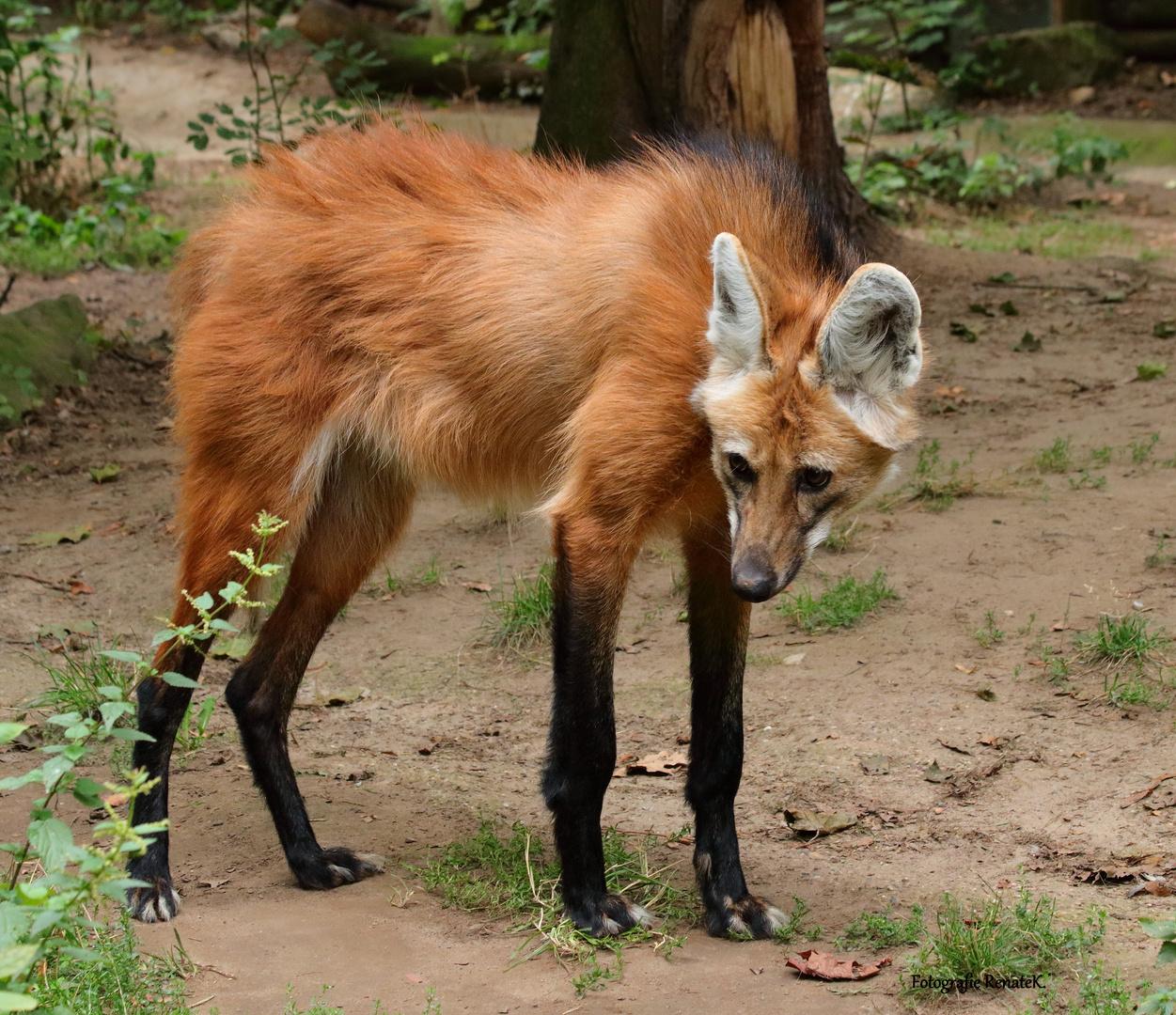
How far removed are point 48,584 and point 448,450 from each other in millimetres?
2033

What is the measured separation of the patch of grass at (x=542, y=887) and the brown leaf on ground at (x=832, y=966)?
0.98 ft

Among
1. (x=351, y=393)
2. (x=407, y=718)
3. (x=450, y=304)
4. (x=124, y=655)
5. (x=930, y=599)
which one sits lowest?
(x=407, y=718)

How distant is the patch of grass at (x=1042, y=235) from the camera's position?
803cm

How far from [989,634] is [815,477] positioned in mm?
1650

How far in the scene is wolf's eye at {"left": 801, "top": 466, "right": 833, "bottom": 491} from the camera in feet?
7.94

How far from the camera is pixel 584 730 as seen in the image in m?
2.66

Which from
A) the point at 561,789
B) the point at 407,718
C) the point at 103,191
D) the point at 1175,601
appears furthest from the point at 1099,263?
the point at 103,191

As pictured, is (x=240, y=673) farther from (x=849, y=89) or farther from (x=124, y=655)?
(x=849, y=89)

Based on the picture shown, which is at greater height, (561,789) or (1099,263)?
(1099,263)

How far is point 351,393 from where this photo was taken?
3.05 meters

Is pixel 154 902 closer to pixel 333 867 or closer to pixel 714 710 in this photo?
pixel 333 867

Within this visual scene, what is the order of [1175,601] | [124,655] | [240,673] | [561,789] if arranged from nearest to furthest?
1. [124,655]
2. [561,789]
3. [240,673]
4. [1175,601]

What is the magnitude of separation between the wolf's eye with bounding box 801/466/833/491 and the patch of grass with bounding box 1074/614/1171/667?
153 centimetres

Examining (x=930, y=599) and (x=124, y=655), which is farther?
(x=930, y=599)
